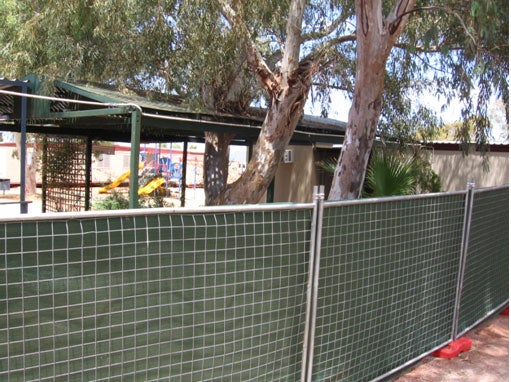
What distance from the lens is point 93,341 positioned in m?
2.68

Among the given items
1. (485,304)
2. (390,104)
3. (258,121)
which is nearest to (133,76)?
(258,121)

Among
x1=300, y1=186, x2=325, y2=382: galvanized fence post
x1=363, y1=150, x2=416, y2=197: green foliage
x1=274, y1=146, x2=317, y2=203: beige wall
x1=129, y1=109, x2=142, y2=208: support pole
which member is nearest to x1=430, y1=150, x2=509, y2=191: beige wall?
x1=274, y1=146, x2=317, y2=203: beige wall

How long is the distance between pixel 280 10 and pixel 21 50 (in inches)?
241

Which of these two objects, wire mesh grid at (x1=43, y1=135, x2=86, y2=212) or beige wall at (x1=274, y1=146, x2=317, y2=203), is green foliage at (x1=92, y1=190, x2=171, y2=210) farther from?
beige wall at (x1=274, y1=146, x2=317, y2=203)

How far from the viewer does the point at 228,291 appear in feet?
10.5

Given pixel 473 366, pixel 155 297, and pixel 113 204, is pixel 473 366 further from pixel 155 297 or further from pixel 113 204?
pixel 113 204

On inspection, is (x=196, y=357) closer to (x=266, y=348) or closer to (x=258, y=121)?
(x=266, y=348)

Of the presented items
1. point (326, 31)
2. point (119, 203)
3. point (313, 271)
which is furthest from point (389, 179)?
point (119, 203)

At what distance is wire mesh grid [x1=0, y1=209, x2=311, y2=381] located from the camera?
2490mm

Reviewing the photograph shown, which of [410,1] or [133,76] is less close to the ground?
[410,1]

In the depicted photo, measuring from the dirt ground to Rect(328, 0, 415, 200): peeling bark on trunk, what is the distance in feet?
9.95

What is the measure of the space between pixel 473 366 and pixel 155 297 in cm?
353

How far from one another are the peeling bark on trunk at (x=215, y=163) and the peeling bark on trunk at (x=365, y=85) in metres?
4.44

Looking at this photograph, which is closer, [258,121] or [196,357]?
[196,357]
